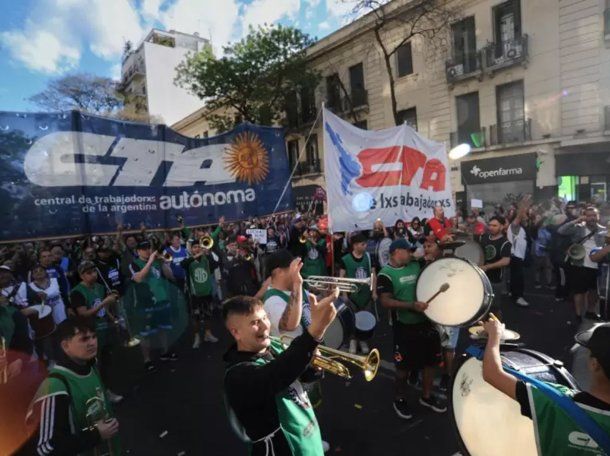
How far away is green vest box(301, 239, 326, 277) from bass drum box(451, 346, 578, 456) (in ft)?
15.4

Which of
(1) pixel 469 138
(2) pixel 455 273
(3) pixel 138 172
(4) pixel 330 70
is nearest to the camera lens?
(2) pixel 455 273

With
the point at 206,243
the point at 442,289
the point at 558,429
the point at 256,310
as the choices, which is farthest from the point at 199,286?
the point at 558,429

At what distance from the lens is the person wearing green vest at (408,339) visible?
4.11 meters

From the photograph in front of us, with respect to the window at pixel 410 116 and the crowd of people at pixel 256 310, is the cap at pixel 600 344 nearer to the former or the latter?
the crowd of people at pixel 256 310

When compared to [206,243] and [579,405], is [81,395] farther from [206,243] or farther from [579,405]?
[206,243]

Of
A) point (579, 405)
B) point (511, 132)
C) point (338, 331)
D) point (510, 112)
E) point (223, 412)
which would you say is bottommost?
point (223, 412)

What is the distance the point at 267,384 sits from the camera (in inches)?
68.6

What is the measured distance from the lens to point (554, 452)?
1.68 metres

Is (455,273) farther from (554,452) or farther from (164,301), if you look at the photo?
(164,301)

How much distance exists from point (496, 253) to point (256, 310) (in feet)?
18.0

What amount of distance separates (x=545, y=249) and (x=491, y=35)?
1536 centimetres

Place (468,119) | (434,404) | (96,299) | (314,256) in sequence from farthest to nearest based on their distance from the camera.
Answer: (468,119) → (314,256) → (96,299) → (434,404)

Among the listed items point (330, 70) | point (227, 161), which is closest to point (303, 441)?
point (227, 161)

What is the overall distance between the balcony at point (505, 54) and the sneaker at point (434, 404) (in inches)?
757
